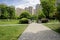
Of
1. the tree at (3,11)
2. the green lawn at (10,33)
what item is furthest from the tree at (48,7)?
the green lawn at (10,33)

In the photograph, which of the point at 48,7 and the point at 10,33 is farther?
the point at 48,7

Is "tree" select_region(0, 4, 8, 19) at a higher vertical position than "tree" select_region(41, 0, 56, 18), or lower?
lower

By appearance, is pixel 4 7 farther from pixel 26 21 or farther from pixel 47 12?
pixel 26 21

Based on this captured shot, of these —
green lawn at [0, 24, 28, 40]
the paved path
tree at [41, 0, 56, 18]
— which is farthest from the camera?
tree at [41, 0, 56, 18]

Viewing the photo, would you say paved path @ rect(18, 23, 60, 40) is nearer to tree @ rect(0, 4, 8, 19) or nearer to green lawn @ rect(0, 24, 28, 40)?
green lawn @ rect(0, 24, 28, 40)

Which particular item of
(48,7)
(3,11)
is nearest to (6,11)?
(3,11)

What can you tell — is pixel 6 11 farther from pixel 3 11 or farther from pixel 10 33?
pixel 10 33

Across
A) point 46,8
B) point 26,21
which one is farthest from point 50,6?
point 26,21

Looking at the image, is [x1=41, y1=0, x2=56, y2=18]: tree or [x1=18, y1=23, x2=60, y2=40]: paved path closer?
[x1=18, y1=23, x2=60, y2=40]: paved path

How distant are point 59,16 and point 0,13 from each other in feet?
193

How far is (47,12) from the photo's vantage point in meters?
48.4

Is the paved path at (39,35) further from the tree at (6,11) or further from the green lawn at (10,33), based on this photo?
the tree at (6,11)

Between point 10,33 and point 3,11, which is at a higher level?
point 10,33

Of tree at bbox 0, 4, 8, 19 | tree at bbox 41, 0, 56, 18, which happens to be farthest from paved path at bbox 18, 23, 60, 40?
tree at bbox 0, 4, 8, 19
